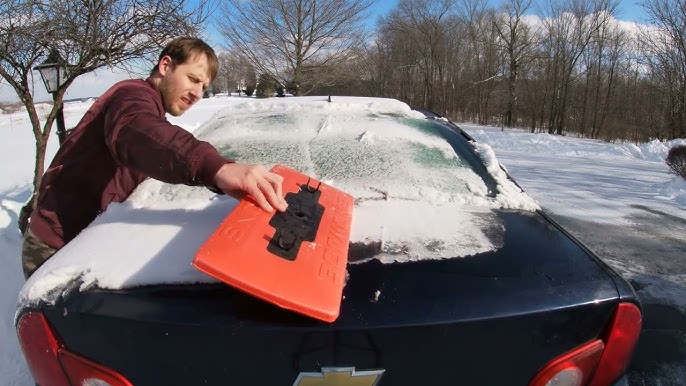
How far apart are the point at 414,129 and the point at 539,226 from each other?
112 cm

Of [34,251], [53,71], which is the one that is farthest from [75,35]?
[34,251]

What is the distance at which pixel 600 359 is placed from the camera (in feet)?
3.49

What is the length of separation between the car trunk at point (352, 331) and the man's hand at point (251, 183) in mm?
241

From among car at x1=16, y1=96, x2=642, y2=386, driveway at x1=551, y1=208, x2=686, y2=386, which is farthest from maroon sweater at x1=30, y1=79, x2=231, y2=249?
driveway at x1=551, y1=208, x2=686, y2=386

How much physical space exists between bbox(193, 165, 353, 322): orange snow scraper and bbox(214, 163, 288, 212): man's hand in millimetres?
35

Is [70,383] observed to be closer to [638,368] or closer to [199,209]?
[199,209]

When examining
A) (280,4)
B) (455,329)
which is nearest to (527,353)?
(455,329)

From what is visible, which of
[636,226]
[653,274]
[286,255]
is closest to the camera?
[286,255]

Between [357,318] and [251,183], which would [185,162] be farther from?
[357,318]

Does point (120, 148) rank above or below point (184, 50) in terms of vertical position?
below

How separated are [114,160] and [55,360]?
79 cm

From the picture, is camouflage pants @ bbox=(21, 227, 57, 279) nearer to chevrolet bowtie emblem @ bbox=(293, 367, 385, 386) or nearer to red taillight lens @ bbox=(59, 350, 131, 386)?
red taillight lens @ bbox=(59, 350, 131, 386)

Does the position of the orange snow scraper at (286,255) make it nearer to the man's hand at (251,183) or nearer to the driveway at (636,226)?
the man's hand at (251,183)

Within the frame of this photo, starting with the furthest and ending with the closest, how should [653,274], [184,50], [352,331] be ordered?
[653,274], [184,50], [352,331]
